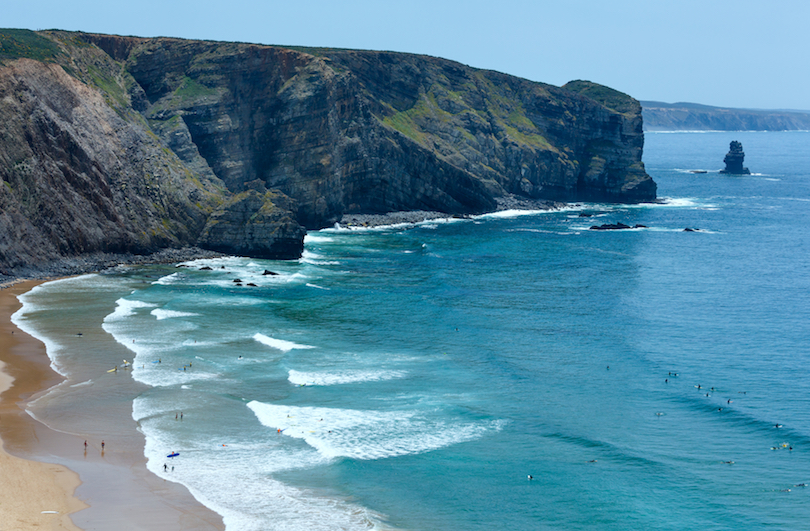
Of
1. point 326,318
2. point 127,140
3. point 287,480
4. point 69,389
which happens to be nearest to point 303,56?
point 127,140

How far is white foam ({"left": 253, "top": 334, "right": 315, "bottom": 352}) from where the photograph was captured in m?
57.3

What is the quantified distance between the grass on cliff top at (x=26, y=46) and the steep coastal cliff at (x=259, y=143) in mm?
281

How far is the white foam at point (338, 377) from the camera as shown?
1945 inches

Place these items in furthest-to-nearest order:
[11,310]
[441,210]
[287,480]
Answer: [441,210], [11,310], [287,480]

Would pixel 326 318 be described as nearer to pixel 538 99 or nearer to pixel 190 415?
pixel 190 415

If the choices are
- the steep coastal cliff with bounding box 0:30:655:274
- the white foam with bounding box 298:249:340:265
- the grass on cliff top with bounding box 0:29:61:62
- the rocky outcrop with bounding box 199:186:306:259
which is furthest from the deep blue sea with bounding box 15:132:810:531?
the grass on cliff top with bounding box 0:29:61:62

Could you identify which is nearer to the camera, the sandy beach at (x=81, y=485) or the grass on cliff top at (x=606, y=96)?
the sandy beach at (x=81, y=485)

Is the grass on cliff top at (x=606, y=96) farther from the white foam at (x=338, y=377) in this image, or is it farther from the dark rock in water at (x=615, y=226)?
the white foam at (x=338, y=377)

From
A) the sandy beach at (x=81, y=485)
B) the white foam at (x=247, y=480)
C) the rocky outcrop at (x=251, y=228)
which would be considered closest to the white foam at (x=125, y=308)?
the sandy beach at (x=81, y=485)

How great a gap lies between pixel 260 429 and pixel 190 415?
4.65 metres

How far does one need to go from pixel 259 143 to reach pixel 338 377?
7312 cm

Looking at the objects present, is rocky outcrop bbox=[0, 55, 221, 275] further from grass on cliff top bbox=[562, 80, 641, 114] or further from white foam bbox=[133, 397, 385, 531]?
grass on cliff top bbox=[562, 80, 641, 114]

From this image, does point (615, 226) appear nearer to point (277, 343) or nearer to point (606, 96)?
A: point (606, 96)

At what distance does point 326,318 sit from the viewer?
2625 inches
